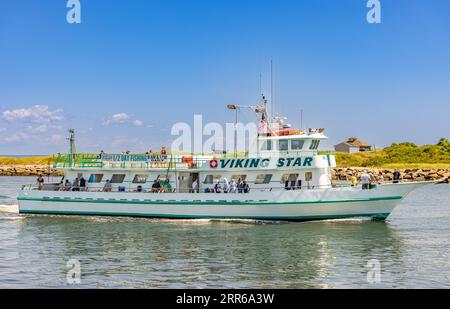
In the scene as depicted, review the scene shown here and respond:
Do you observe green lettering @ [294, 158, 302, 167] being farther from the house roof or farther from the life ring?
the house roof

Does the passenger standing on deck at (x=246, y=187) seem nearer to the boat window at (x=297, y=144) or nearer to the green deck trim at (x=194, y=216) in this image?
the green deck trim at (x=194, y=216)

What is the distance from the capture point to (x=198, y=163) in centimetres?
3309

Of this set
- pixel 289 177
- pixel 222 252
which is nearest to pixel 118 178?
pixel 289 177

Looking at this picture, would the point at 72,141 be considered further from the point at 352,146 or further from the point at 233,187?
the point at 352,146

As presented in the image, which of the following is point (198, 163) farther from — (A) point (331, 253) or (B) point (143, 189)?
(A) point (331, 253)

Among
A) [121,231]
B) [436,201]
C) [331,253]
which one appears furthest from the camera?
[436,201]

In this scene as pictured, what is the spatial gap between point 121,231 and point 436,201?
29124 millimetres

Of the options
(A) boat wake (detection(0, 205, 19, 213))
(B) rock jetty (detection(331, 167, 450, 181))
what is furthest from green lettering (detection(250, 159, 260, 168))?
(B) rock jetty (detection(331, 167, 450, 181))

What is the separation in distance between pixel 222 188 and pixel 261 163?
2.62 metres

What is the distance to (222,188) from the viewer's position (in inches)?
1257

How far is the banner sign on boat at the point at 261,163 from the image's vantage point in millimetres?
30886

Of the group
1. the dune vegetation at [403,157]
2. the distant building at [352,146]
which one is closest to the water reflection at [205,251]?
the dune vegetation at [403,157]
